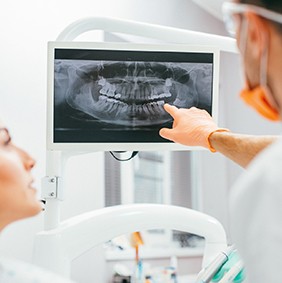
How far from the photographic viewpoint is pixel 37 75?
8.67 ft

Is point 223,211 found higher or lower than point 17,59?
lower

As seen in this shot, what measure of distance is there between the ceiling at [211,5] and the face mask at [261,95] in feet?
9.90

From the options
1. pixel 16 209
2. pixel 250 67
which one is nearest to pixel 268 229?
pixel 250 67

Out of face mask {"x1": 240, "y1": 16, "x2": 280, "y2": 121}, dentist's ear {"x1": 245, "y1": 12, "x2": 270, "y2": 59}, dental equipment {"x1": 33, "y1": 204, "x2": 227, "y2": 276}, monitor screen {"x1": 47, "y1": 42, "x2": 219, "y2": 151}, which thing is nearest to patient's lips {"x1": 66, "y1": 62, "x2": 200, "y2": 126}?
monitor screen {"x1": 47, "y1": 42, "x2": 219, "y2": 151}

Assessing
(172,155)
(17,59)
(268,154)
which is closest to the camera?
(268,154)

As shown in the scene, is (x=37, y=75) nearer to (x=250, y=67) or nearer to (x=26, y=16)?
(x=26, y=16)

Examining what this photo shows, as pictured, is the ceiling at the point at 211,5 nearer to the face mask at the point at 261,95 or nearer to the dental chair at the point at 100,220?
the dental chair at the point at 100,220

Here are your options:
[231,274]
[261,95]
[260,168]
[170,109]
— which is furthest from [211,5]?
[260,168]

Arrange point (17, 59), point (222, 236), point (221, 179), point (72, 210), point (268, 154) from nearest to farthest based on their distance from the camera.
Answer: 1. point (268, 154)
2. point (222, 236)
3. point (17, 59)
4. point (72, 210)
5. point (221, 179)

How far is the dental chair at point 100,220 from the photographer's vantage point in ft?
6.42

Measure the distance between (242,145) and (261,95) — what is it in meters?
0.55

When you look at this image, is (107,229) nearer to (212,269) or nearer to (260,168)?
(212,269)

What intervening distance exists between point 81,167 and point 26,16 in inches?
30.8

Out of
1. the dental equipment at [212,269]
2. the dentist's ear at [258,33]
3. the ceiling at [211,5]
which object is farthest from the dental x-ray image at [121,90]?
the ceiling at [211,5]
